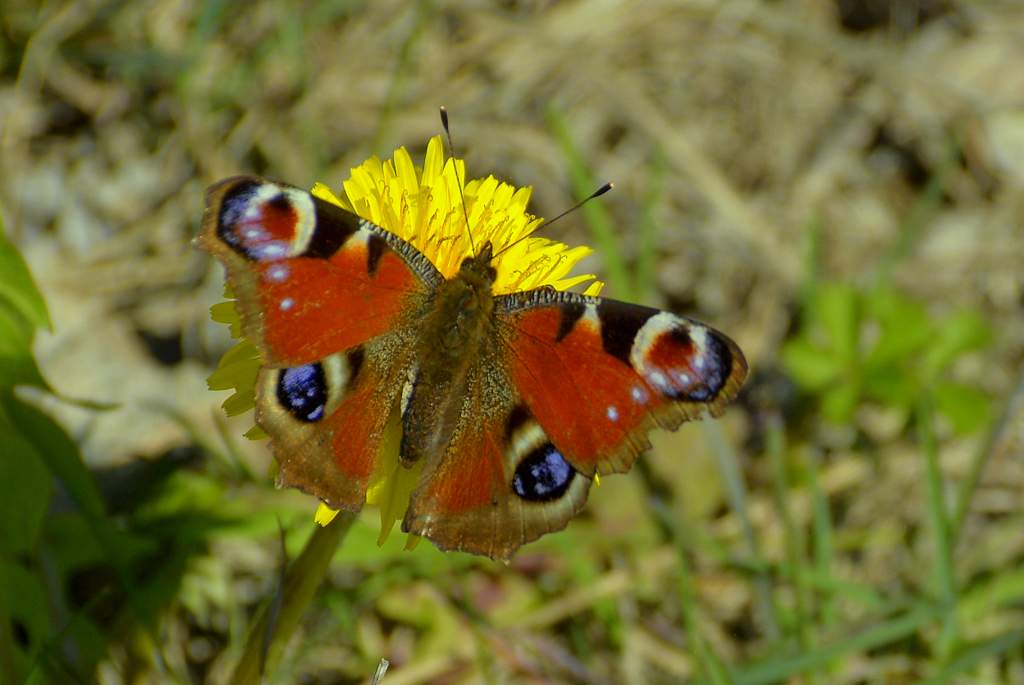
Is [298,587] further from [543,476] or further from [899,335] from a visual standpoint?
[899,335]

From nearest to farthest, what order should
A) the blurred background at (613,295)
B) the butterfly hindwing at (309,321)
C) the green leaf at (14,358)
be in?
1. the butterfly hindwing at (309,321)
2. the green leaf at (14,358)
3. the blurred background at (613,295)

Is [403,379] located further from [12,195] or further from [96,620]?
[12,195]

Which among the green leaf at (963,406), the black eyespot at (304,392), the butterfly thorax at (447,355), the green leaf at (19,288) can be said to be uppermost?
the green leaf at (19,288)

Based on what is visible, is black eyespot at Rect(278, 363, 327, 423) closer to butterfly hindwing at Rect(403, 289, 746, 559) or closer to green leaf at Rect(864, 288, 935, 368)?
butterfly hindwing at Rect(403, 289, 746, 559)

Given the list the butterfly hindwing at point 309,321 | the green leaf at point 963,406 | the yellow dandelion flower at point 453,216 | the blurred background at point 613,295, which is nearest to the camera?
the butterfly hindwing at point 309,321

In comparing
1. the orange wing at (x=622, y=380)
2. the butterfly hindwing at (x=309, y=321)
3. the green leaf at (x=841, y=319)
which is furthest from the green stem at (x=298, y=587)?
the green leaf at (x=841, y=319)

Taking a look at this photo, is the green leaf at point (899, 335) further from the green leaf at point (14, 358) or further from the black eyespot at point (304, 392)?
the green leaf at point (14, 358)

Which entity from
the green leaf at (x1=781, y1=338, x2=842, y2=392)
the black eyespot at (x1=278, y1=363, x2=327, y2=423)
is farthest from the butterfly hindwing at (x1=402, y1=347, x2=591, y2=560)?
the green leaf at (x1=781, y1=338, x2=842, y2=392)

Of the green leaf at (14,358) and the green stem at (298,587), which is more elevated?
the green leaf at (14,358)

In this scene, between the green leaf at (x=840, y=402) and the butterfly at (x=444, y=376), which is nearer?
the butterfly at (x=444, y=376)
